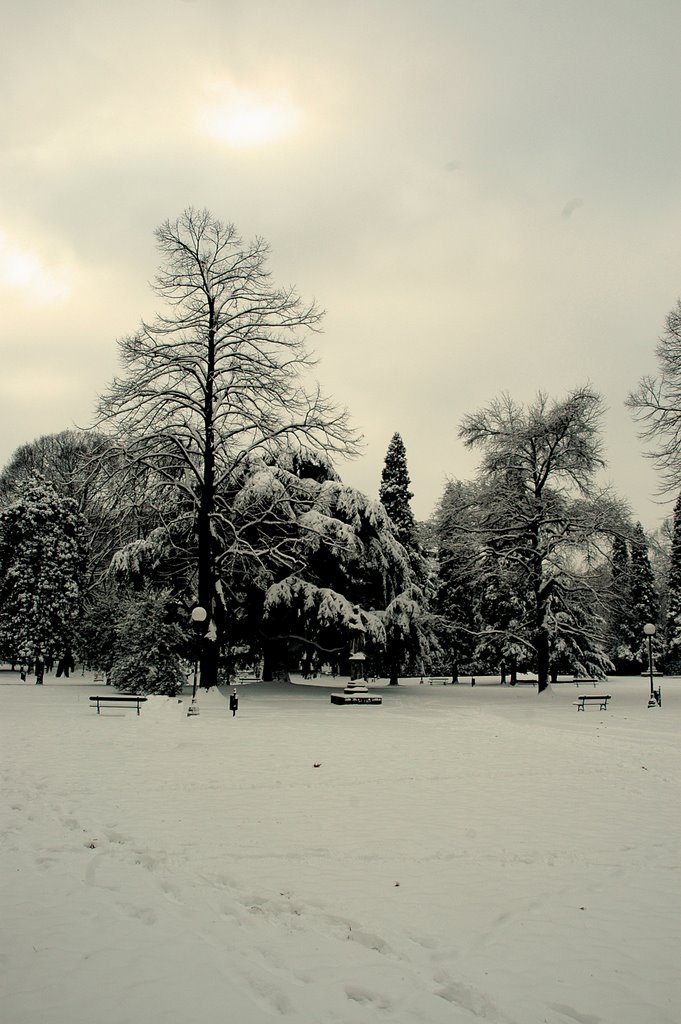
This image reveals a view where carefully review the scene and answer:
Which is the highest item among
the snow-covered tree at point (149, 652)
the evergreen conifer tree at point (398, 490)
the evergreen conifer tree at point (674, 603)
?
the evergreen conifer tree at point (398, 490)

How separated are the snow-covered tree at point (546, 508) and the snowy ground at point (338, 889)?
19873 millimetres

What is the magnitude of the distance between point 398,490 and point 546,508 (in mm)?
15615

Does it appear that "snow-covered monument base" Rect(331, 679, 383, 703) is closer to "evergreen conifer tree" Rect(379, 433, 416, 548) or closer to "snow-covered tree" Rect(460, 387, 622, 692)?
"snow-covered tree" Rect(460, 387, 622, 692)

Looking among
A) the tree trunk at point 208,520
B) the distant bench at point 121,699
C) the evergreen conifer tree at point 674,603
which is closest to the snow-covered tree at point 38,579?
the tree trunk at point 208,520

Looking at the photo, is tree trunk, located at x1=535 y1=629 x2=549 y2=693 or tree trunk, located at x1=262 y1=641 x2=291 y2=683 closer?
tree trunk, located at x1=535 y1=629 x2=549 y2=693

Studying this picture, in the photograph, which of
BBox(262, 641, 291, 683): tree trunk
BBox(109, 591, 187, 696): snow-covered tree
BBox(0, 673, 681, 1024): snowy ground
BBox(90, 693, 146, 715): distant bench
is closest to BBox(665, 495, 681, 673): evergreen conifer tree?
BBox(262, 641, 291, 683): tree trunk

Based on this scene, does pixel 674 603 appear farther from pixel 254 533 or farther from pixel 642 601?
pixel 254 533

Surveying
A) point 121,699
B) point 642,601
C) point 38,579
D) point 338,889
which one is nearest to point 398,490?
point 38,579

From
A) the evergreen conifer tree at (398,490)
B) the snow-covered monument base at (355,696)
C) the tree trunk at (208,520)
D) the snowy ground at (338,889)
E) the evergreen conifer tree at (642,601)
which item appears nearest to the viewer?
the snowy ground at (338,889)

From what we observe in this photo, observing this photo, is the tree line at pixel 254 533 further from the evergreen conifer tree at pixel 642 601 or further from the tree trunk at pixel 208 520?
the evergreen conifer tree at pixel 642 601

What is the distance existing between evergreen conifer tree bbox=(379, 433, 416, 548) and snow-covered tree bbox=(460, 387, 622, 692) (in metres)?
12.6

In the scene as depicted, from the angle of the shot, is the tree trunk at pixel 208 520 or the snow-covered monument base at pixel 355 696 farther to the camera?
the snow-covered monument base at pixel 355 696

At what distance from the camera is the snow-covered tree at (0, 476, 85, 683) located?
126 feet

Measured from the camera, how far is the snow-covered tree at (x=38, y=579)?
38.3m
